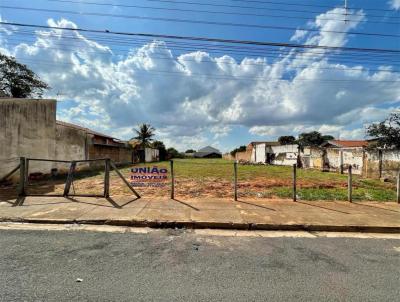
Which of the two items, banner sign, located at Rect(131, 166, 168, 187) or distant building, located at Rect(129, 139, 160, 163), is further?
distant building, located at Rect(129, 139, 160, 163)

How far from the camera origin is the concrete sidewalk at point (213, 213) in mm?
5941

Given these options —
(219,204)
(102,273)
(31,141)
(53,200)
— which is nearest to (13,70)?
(31,141)

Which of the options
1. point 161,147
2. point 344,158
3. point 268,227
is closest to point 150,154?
point 161,147

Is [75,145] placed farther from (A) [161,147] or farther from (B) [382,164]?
(A) [161,147]

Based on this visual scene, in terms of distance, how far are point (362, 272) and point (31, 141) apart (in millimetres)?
14282

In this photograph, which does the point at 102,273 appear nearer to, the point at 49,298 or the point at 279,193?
the point at 49,298

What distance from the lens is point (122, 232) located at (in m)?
5.51

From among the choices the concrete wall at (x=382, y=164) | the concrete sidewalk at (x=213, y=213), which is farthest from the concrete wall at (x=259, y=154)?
the concrete sidewalk at (x=213, y=213)

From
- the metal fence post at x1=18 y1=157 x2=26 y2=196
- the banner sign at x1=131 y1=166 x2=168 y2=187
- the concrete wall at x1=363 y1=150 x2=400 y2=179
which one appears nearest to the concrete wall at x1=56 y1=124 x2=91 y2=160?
the banner sign at x1=131 y1=166 x2=168 y2=187

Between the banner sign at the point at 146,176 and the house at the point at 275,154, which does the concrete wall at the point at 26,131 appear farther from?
the house at the point at 275,154

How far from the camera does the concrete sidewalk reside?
19.5ft

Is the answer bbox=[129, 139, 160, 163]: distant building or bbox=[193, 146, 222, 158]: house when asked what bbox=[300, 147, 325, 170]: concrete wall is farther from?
bbox=[193, 146, 222, 158]: house

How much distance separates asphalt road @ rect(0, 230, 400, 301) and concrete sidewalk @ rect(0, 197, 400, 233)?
66 cm

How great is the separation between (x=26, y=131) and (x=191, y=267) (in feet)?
40.8
